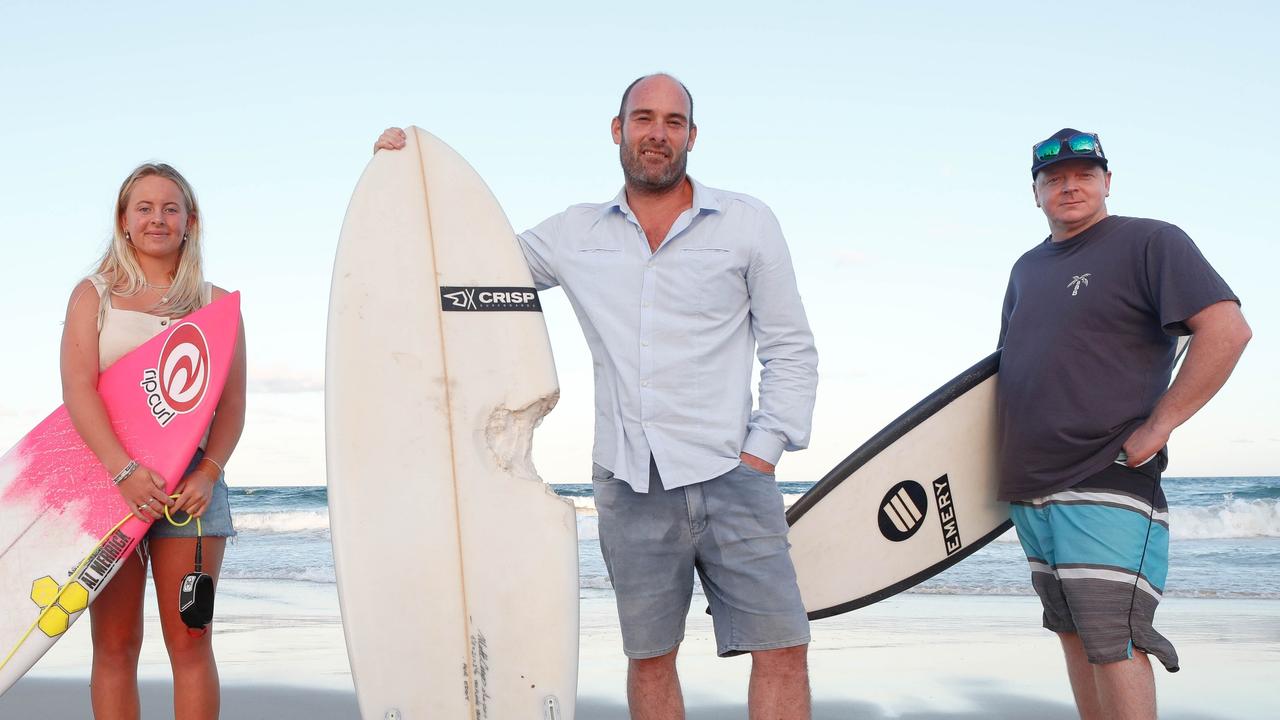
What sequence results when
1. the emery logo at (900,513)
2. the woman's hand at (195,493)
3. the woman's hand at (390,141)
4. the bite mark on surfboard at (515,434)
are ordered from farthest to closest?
the emery logo at (900,513) < the woman's hand at (390,141) < the bite mark on surfboard at (515,434) < the woman's hand at (195,493)

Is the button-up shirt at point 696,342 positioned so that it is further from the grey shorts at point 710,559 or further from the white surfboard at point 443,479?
the white surfboard at point 443,479

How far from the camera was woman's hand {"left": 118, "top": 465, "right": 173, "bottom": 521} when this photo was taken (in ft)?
7.88

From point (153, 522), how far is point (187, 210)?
842mm

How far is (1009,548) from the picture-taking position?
8.87 meters

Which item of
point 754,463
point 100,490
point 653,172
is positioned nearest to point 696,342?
point 754,463

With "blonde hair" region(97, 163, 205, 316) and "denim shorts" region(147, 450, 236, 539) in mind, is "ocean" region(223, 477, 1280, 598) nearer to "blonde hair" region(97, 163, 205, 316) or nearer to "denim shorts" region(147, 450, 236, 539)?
"denim shorts" region(147, 450, 236, 539)

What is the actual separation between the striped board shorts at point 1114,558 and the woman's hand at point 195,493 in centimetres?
218

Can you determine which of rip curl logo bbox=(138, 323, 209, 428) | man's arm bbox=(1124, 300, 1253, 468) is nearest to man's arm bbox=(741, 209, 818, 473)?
man's arm bbox=(1124, 300, 1253, 468)

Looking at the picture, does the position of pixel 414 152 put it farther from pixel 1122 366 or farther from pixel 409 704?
pixel 1122 366

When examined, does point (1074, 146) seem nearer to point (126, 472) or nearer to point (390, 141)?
point (390, 141)

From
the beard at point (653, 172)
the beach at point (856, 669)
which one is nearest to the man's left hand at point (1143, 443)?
the beard at point (653, 172)

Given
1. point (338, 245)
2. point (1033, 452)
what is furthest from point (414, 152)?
point (1033, 452)

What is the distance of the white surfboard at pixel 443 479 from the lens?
246 centimetres

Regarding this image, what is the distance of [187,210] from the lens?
2.59 metres
